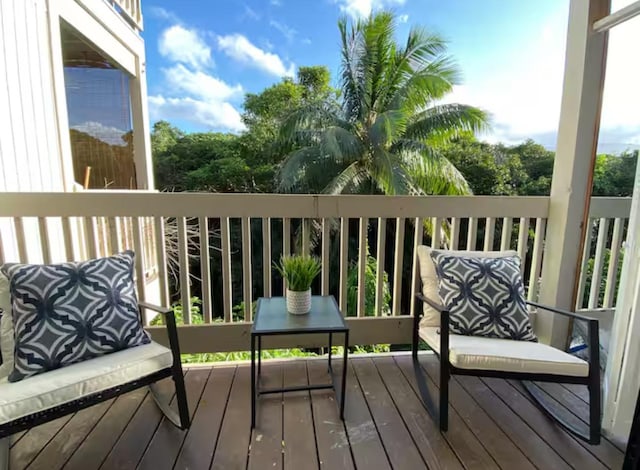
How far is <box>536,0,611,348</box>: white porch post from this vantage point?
198 cm

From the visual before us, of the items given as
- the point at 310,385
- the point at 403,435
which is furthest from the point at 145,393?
the point at 403,435

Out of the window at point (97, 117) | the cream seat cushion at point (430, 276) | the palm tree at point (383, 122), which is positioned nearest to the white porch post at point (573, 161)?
the cream seat cushion at point (430, 276)

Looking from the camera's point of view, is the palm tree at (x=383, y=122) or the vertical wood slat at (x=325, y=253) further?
the palm tree at (x=383, y=122)

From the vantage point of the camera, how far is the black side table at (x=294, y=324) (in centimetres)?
154

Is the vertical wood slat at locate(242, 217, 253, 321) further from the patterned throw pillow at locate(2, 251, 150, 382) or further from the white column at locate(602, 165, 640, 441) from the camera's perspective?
the white column at locate(602, 165, 640, 441)

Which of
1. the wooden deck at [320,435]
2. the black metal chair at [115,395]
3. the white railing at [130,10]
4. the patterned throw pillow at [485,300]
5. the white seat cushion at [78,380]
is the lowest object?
the wooden deck at [320,435]

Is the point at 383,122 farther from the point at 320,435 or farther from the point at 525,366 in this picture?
the point at 320,435

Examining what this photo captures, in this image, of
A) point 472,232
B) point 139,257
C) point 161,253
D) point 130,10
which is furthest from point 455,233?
point 130,10

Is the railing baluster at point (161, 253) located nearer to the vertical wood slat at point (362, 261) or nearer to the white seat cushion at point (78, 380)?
the white seat cushion at point (78, 380)

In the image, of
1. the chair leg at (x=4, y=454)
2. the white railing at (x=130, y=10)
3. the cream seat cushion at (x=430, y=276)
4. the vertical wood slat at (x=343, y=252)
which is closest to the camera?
the chair leg at (x=4, y=454)

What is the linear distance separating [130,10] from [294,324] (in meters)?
4.34

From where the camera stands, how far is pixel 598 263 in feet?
7.72

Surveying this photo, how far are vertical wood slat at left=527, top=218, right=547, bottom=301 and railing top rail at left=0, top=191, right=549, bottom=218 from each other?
91 millimetres

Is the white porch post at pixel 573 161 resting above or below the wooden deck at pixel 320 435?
above
